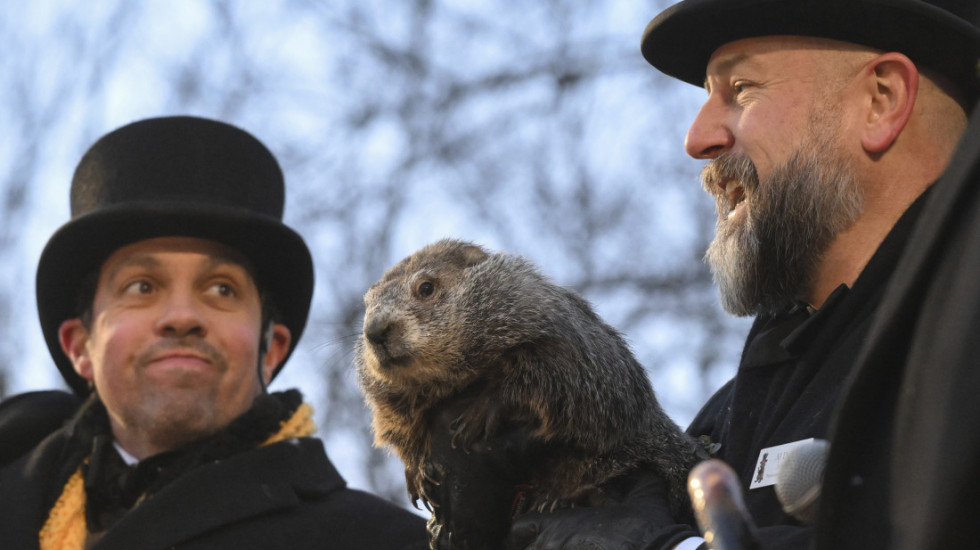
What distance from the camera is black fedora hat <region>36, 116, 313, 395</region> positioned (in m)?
3.69

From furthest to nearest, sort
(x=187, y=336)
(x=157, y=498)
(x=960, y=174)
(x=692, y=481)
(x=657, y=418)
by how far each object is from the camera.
Result: (x=187, y=336) → (x=157, y=498) → (x=657, y=418) → (x=692, y=481) → (x=960, y=174)

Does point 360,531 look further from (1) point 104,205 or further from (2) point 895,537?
(2) point 895,537

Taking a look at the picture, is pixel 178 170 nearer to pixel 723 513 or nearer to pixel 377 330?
pixel 377 330

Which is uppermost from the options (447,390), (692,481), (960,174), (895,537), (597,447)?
(447,390)

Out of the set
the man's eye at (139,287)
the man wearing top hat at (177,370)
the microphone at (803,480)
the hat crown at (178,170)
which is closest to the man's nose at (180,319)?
the man wearing top hat at (177,370)

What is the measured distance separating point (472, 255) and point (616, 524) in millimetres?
1007

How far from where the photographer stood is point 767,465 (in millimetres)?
2078

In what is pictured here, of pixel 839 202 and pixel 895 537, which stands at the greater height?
pixel 839 202

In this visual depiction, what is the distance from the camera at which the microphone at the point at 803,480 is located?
1273 mm

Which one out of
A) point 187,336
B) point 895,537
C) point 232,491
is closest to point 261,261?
point 187,336

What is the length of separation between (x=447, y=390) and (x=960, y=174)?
171 cm

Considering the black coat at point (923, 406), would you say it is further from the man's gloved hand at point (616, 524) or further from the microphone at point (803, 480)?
the man's gloved hand at point (616, 524)

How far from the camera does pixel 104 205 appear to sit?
3.78 meters

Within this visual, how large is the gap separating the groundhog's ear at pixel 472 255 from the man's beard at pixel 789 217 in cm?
71
